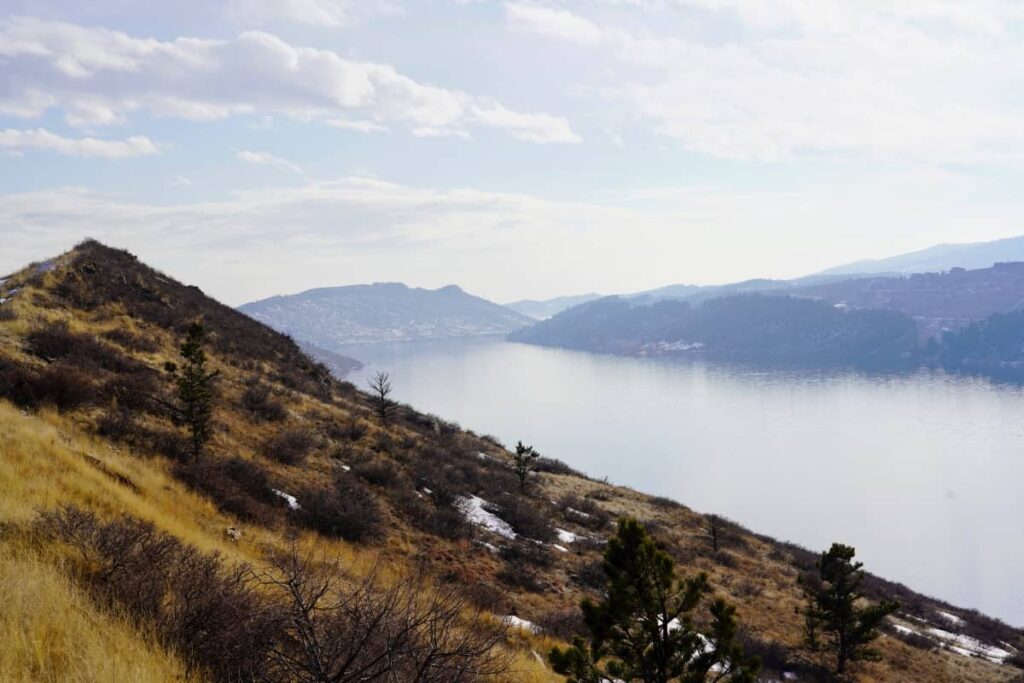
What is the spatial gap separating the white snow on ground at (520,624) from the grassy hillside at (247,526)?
66mm

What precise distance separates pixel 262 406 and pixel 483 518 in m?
8.47

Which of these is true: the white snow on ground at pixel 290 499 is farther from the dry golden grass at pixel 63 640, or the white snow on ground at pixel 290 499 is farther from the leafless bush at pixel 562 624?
the dry golden grass at pixel 63 640

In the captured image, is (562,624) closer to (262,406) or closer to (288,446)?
(288,446)

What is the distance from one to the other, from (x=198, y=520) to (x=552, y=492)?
20.6 m

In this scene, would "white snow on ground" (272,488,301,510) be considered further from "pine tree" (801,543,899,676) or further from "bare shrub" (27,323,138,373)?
"pine tree" (801,543,899,676)

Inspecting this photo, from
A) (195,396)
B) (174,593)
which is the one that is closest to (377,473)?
(195,396)

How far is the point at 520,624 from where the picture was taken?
10.9m

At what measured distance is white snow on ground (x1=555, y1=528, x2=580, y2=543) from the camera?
2028 centimetres

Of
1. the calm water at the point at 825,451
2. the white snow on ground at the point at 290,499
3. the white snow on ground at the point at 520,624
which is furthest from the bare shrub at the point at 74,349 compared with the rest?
the calm water at the point at 825,451

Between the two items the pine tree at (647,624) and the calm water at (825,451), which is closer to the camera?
the pine tree at (647,624)

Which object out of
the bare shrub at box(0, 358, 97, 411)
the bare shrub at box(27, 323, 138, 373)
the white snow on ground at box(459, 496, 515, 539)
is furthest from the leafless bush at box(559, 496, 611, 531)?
the bare shrub at box(0, 358, 97, 411)

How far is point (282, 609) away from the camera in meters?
4.92

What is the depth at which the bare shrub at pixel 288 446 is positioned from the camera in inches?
653

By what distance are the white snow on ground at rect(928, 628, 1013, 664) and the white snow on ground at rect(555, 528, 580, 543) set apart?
15.1 m
